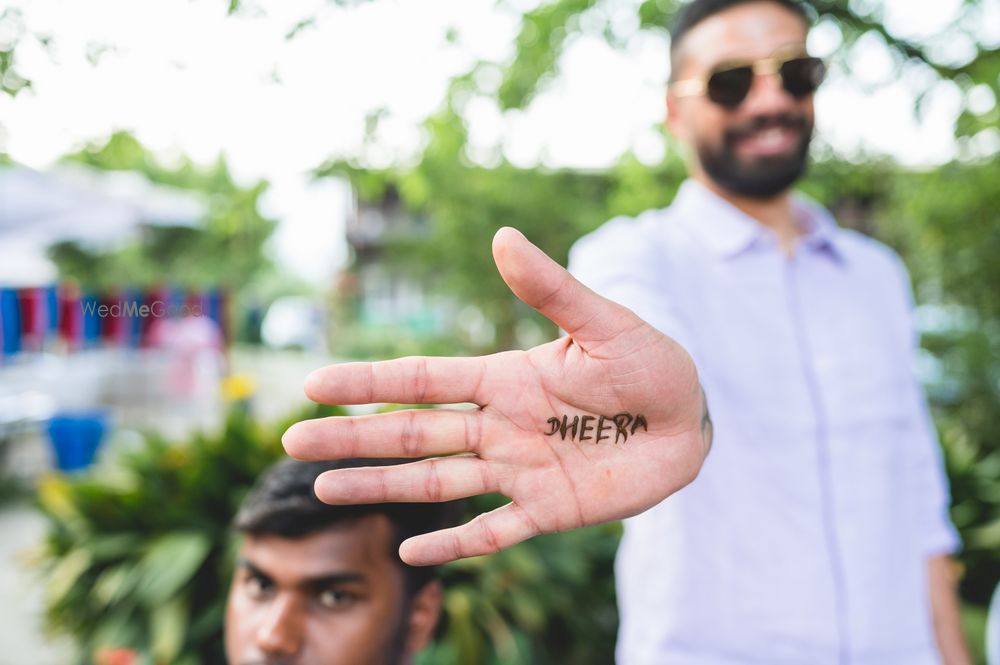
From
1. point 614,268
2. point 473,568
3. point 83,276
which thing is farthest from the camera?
point 83,276

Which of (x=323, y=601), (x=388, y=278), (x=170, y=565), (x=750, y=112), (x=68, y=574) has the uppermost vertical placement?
(x=388, y=278)

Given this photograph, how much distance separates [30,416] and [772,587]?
7.82 metres

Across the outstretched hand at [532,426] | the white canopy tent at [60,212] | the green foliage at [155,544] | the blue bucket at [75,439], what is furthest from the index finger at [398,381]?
the blue bucket at [75,439]

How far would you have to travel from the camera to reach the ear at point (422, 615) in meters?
1.84

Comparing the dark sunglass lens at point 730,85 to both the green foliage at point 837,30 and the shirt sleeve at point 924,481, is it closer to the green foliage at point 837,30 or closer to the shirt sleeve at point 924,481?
the shirt sleeve at point 924,481

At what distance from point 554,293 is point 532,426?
0.20m

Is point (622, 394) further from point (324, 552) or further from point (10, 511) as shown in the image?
point (10, 511)

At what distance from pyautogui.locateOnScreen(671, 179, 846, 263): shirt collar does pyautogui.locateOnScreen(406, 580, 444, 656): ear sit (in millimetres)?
1085

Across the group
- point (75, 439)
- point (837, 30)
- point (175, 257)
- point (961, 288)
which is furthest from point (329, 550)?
point (175, 257)

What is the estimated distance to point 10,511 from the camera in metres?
6.71

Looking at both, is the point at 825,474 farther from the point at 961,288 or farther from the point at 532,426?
the point at 961,288

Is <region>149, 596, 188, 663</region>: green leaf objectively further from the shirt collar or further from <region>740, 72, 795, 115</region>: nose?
<region>740, 72, 795, 115</region>: nose

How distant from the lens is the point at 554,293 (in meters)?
0.90

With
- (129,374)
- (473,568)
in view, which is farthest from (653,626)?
(129,374)
